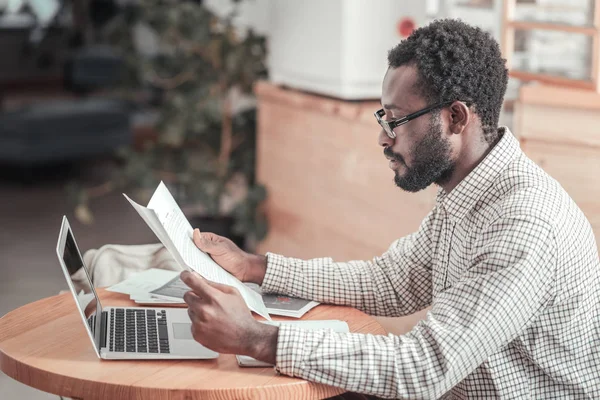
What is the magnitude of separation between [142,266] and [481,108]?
120 cm

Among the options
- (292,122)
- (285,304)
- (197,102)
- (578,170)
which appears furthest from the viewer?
(197,102)

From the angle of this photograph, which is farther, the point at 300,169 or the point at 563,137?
the point at 300,169

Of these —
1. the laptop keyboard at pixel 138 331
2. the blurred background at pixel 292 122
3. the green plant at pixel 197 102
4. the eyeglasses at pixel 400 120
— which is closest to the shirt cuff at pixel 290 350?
the laptop keyboard at pixel 138 331

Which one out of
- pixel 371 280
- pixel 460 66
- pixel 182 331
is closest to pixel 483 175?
pixel 460 66

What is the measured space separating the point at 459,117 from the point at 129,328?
79 cm

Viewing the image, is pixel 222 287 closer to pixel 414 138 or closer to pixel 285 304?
pixel 285 304

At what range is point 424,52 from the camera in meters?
1.71

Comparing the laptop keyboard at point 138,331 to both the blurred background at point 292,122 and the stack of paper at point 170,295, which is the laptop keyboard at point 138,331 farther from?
the blurred background at point 292,122

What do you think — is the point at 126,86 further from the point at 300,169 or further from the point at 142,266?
the point at 142,266

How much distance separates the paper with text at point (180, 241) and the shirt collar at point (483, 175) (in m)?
0.45

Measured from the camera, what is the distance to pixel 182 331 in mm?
1774

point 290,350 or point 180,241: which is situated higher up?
point 180,241

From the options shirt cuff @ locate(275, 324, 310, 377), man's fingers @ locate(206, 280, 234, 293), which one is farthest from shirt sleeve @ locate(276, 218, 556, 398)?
man's fingers @ locate(206, 280, 234, 293)

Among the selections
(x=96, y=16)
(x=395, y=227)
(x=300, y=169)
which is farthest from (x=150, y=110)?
(x=395, y=227)
